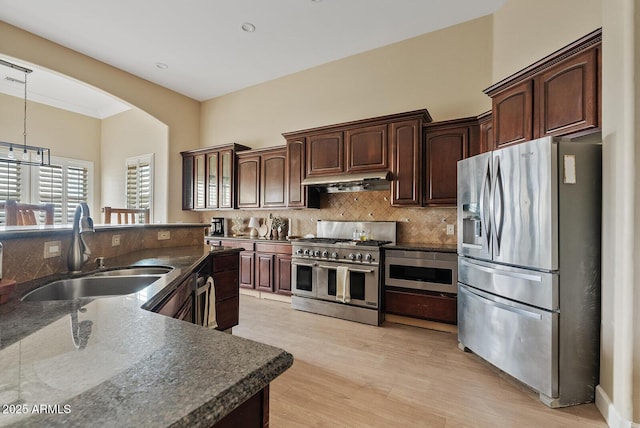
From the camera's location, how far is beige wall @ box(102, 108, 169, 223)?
536cm

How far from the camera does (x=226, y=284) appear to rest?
9.23 feet

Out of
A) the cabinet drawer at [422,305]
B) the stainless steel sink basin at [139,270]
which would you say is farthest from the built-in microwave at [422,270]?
the stainless steel sink basin at [139,270]

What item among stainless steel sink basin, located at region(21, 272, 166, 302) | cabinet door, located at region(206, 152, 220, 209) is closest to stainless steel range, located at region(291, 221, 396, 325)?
cabinet door, located at region(206, 152, 220, 209)

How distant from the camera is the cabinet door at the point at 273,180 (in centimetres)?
449

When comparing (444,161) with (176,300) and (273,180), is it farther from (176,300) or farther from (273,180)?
(176,300)

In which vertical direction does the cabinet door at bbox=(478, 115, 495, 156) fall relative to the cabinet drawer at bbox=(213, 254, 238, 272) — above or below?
above

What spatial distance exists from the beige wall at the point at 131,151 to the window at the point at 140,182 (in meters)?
0.11

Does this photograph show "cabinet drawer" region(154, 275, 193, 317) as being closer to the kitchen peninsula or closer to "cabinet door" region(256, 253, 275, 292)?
the kitchen peninsula

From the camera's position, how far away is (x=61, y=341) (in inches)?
28.7

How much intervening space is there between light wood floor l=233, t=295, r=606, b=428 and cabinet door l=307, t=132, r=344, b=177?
6.78 ft

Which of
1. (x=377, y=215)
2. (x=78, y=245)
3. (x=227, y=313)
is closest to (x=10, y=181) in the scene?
(x=227, y=313)

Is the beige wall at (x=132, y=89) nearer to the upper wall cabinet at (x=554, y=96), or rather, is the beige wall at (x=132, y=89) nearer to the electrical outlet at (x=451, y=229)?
the electrical outlet at (x=451, y=229)

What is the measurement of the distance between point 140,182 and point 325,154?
3.99 m

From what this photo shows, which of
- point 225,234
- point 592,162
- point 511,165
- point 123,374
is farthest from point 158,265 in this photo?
point 225,234
